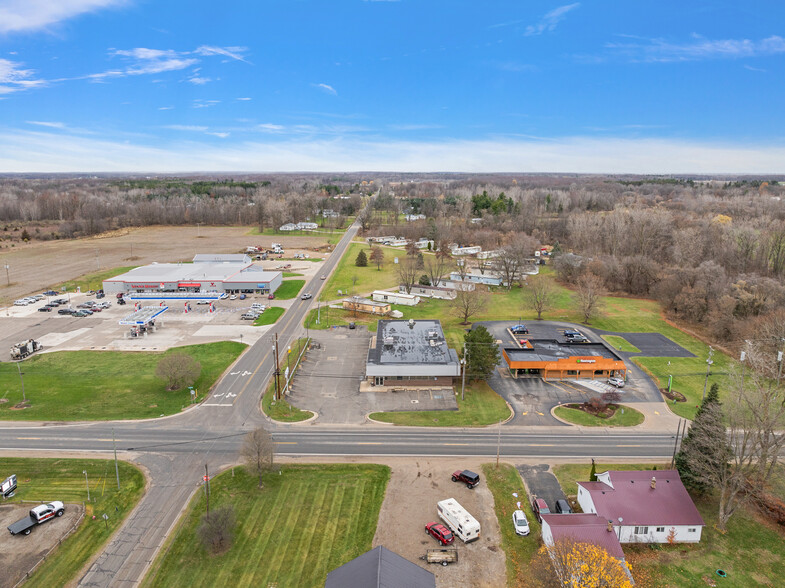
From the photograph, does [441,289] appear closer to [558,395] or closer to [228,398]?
[558,395]

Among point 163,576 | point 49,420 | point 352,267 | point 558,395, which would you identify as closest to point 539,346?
point 558,395

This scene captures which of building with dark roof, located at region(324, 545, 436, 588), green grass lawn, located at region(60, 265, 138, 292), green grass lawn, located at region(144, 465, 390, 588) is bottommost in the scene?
green grass lawn, located at region(144, 465, 390, 588)

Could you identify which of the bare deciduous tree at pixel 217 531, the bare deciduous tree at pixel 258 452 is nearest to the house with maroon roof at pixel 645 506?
the bare deciduous tree at pixel 258 452

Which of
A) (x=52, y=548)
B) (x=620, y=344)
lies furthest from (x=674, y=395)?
(x=52, y=548)

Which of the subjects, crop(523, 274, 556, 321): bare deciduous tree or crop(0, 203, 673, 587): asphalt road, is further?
crop(523, 274, 556, 321): bare deciduous tree

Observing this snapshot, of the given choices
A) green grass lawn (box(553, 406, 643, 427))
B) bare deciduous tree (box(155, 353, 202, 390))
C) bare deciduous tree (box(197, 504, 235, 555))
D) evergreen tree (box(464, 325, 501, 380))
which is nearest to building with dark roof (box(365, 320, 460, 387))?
evergreen tree (box(464, 325, 501, 380))

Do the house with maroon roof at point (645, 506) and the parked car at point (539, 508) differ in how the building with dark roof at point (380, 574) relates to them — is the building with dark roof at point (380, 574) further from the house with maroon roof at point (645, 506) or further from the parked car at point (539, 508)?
the house with maroon roof at point (645, 506)

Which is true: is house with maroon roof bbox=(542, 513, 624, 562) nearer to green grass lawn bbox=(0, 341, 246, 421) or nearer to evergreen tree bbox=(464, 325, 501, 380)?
evergreen tree bbox=(464, 325, 501, 380)

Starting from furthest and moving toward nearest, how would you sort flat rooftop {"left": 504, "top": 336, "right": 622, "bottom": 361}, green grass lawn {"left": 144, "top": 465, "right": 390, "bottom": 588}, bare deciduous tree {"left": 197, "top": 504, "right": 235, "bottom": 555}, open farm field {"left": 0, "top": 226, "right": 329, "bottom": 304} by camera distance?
open farm field {"left": 0, "top": 226, "right": 329, "bottom": 304}
flat rooftop {"left": 504, "top": 336, "right": 622, "bottom": 361}
bare deciduous tree {"left": 197, "top": 504, "right": 235, "bottom": 555}
green grass lawn {"left": 144, "top": 465, "right": 390, "bottom": 588}
